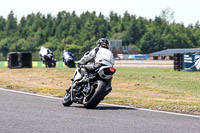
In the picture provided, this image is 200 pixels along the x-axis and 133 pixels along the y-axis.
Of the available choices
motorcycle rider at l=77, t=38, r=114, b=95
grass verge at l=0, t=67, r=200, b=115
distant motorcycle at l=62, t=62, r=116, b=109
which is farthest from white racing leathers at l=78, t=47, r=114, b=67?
grass verge at l=0, t=67, r=200, b=115

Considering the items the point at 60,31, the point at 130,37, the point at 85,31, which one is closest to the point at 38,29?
the point at 60,31

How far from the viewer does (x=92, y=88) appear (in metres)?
10.8

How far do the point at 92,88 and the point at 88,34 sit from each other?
532ft

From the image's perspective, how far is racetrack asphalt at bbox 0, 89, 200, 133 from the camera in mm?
7582

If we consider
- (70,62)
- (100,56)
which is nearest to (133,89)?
(100,56)

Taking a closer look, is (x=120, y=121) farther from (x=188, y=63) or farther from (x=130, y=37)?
(x=130, y=37)

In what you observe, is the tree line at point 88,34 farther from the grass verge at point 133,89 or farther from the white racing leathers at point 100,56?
the white racing leathers at point 100,56

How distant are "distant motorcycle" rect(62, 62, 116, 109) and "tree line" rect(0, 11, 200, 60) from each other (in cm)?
14084

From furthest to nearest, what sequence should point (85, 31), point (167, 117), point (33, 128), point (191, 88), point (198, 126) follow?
point (85, 31) → point (191, 88) → point (167, 117) → point (198, 126) → point (33, 128)

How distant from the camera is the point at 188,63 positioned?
1355 inches

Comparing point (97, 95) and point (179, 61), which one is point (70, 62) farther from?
point (97, 95)

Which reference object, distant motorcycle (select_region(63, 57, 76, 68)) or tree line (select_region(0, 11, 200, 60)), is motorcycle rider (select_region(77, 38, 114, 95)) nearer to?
distant motorcycle (select_region(63, 57, 76, 68))

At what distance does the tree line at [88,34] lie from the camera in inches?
6482

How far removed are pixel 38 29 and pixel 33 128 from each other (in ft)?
596
